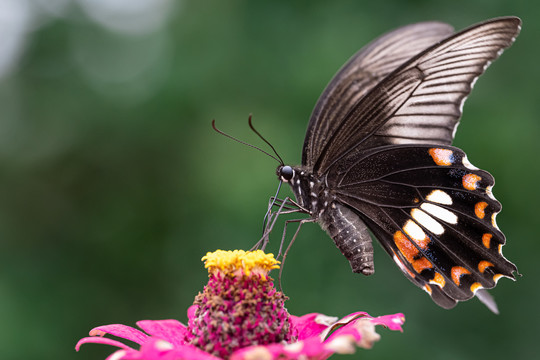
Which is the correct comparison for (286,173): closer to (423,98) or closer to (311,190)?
(311,190)

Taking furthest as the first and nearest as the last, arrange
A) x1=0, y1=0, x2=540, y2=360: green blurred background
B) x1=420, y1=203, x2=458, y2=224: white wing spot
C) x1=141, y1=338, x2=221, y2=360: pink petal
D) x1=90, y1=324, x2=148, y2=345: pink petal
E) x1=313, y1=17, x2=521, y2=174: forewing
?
x1=0, y1=0, x2=540, y2=360: green blurred background < x1=420, y1=203, x2=458, y2=224: white wing spot < x1=313, y1=17, x2=521, y2=174: forewing < x1=90, y1=324, x2=148, y2=345: pink petal < x1=141, y1=338, x2=221, y2=360: pink petal

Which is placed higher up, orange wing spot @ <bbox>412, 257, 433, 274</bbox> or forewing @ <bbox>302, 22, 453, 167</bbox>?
forewing @ <bbox>302, 22, 453, 167</bbox>

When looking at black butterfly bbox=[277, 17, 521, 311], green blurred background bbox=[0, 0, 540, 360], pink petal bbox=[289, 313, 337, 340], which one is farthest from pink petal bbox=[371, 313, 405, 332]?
green blurred background bbox=[0, 0, 540, 360]

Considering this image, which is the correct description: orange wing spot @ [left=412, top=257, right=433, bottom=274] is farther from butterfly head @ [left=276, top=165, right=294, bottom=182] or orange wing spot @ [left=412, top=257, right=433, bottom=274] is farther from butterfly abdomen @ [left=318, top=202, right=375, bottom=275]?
butterfly head @ [left=276, top=165, right=294, bottom=182]

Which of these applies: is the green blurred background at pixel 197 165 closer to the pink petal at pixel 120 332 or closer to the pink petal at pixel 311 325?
the pink petal at pixel 311 325

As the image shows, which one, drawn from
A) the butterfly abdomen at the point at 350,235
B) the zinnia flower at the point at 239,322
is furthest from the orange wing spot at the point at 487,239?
the zinnia flower at the point at 239,322

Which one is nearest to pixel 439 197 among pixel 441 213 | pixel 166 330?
pixel 441 213
